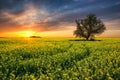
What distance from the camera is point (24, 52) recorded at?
1939cm

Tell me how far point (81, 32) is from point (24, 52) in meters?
56.7

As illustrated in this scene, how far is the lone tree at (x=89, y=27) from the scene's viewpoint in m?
75.0

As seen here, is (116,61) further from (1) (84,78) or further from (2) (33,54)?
(2) (33,54)

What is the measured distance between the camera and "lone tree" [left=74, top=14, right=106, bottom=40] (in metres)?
75.0

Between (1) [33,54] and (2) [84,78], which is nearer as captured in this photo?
(2) [84,78]

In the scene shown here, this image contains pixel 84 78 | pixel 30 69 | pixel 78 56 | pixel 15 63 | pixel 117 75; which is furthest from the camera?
pixel 78 56

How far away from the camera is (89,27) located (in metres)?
75.4

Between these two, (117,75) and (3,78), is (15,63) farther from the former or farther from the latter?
(117,75)

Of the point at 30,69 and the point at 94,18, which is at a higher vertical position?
the point at 94,18

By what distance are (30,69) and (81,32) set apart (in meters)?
63.0

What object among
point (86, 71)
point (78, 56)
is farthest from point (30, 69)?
point (78, 56)

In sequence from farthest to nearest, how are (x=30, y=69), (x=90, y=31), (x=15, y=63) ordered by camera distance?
1. (x=90, y=31)
2. (x=15, y=63)
3. (x=30, y=69)

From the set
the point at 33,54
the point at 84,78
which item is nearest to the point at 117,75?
the point at 84,78

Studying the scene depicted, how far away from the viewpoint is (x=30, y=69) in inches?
A: 506
